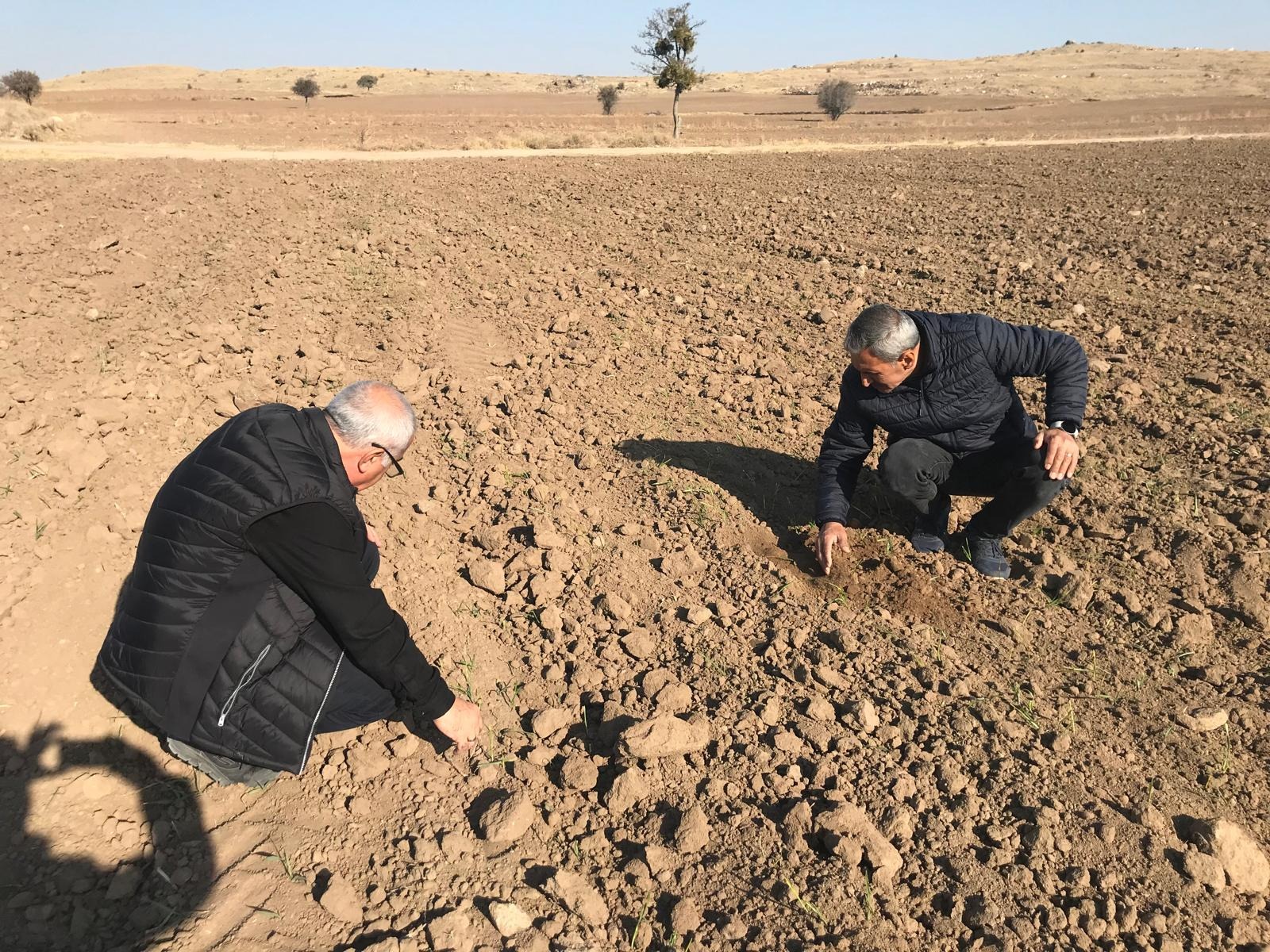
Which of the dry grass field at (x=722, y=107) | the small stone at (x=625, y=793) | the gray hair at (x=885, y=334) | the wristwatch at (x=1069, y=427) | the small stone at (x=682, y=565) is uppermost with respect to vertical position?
the dry grass field at (x=722, y=107)

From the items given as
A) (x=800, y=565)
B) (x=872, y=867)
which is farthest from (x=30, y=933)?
(x=800, y=565)

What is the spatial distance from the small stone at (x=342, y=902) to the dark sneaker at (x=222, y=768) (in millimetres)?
465

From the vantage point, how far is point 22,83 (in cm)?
3681

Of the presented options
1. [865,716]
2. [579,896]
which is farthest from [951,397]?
[579,896]

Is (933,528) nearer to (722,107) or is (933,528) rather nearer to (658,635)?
(658,635)

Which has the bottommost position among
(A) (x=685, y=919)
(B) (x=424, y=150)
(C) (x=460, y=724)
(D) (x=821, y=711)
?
(A) (x=685, y=919)

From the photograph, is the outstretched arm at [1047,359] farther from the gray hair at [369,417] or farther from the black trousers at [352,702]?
the black trousers at [352,702]

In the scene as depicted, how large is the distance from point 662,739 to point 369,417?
138 centimetres

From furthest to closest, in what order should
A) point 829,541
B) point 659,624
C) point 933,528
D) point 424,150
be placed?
point 424,150
point 933,528
point 829,541
point 659,624

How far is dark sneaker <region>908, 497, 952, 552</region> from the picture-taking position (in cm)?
388

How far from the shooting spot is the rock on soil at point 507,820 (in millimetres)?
2576

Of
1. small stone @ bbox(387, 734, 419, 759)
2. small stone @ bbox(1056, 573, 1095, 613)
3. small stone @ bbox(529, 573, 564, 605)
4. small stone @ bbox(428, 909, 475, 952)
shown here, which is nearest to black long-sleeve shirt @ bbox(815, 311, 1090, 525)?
small stone @ bbox(1056, 573, 1095, 613)

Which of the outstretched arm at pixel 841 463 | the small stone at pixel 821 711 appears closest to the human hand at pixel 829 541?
the outstretched arm at pixel 841 463

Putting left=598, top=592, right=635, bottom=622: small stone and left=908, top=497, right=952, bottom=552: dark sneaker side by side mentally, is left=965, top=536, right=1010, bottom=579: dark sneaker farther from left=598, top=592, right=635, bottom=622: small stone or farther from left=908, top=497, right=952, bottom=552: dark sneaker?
left=598, top=592, right=635, bottom=622: small stone
